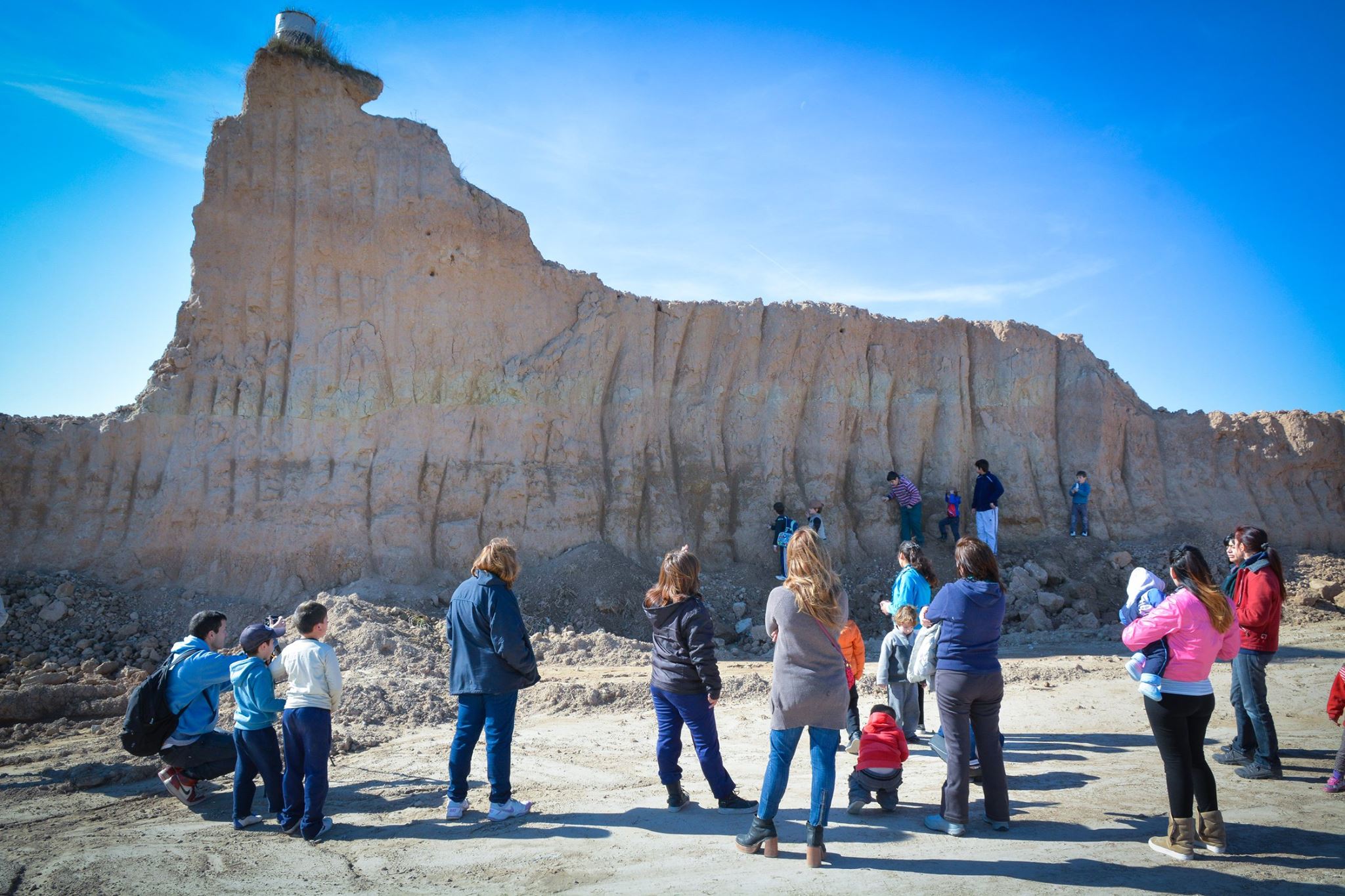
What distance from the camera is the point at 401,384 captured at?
13789 mm

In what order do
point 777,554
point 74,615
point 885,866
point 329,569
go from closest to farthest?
1. point 885,866
2. point 74,615
3. point 329,569
4. point 777,554

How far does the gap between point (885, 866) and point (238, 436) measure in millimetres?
12388

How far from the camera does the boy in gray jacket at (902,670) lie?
252 inches

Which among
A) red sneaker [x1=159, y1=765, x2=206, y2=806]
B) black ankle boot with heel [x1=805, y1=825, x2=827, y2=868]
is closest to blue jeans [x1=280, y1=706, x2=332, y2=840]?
red sneaker [x1=159, y1=765, x2=206, y2=806]

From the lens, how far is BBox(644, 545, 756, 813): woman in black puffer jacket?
489 cm

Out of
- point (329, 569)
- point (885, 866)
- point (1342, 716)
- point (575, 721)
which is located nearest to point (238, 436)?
point (329, 569)

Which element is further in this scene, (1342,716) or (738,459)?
(738,459)

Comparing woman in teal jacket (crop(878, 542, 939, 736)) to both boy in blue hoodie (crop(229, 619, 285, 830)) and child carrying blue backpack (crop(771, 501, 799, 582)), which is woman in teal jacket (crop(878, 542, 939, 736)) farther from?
child carrying blue backpack (crop(771, 501, 799, 582))

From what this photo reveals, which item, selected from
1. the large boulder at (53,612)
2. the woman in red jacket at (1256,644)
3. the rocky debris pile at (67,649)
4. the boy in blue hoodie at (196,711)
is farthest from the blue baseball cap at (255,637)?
the large boulder at (53,612)

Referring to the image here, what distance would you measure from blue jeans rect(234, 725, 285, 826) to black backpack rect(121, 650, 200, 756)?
705 millimetres

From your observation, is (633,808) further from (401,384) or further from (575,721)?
(401,384)

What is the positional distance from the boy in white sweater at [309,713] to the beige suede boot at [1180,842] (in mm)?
4741

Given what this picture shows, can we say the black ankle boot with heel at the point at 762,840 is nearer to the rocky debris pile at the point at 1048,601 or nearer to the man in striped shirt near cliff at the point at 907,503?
the rocky debris pile at the point at 1048,601

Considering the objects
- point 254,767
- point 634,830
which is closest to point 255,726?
point 254,767
